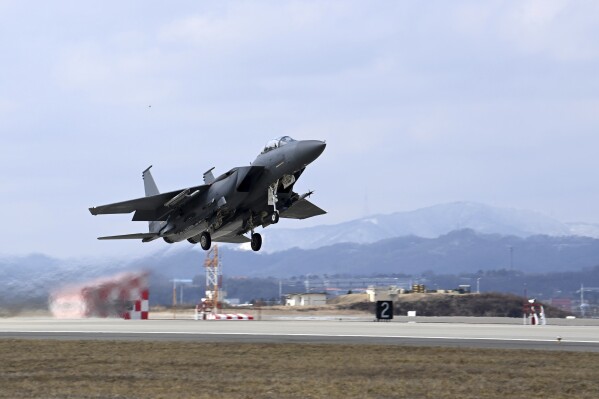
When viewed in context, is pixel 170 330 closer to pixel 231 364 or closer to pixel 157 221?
pixel 157 221

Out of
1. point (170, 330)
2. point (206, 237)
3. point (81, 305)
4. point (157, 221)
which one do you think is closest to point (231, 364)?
point (170, 330)

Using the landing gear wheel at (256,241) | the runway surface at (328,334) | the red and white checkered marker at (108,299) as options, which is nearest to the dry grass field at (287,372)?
the runway surface at (328,334)

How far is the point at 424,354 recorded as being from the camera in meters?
22.3

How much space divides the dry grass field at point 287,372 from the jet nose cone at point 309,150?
8.26 meters

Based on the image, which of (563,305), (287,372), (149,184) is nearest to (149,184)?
(149,184)

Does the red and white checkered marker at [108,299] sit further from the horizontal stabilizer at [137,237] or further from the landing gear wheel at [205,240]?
the landing gear wheel at [205,240]

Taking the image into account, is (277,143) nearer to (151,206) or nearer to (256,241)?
(256,241)

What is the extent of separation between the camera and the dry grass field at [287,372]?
1634 cm

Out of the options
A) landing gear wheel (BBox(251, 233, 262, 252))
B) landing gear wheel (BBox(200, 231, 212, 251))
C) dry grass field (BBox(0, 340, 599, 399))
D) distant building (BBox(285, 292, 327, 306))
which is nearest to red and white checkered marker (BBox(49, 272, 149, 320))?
landing gear wheel (BBox(200, 231, 212, 251))

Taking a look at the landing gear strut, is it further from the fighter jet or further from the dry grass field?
the dry grass field

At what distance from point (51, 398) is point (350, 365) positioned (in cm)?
709

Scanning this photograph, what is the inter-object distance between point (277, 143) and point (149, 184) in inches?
454

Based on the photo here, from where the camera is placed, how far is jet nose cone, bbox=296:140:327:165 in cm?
3048

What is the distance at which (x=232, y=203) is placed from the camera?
110 feet
